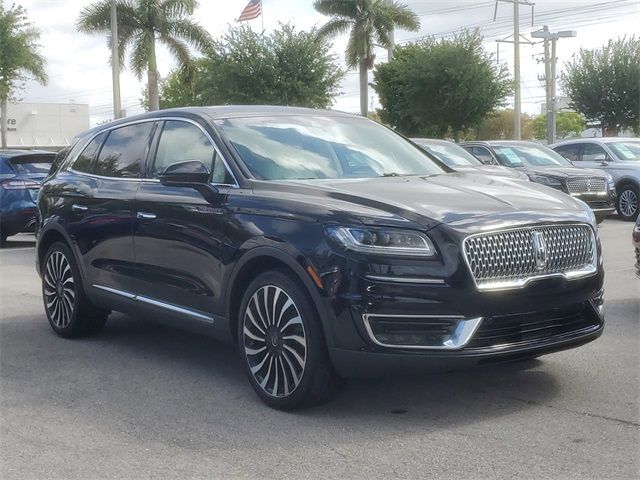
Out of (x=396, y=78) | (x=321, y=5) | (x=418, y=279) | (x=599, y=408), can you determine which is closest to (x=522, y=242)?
(x=418, y=279)

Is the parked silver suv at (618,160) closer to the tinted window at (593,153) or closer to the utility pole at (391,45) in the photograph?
the tinted window at (593,153)

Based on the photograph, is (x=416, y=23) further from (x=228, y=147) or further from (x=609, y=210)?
(x=228, y=147)

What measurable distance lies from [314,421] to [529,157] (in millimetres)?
13415

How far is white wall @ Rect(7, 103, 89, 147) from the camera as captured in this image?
81.6 metres

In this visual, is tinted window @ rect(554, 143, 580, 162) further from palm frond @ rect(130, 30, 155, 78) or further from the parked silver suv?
palm frond @ rect(130, 30, 155, 78)

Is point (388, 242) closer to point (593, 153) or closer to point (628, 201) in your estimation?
point (628, 201)

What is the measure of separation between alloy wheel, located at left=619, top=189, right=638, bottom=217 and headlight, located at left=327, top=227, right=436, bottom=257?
14376 mm

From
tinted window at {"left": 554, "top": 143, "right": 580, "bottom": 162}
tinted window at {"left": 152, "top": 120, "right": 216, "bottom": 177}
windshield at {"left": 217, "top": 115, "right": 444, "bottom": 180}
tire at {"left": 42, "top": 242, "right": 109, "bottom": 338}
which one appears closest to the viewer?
windshield at {"left": 217, "top": 115, "right": 444, "bottom": 180}

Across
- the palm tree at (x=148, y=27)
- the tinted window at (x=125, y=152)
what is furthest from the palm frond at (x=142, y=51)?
the tinted window at (x=125, y=152)

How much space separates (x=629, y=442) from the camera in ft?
15.0

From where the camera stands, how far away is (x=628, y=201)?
722 inches

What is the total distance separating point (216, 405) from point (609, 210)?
11.9 m

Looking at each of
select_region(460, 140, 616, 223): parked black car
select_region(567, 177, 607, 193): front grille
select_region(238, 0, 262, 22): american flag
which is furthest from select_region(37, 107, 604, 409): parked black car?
select_region(238, 0, 262, 22): american flag

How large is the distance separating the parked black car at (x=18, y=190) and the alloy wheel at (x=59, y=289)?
25.3 feet
